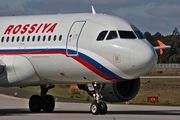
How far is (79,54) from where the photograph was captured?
31.1m

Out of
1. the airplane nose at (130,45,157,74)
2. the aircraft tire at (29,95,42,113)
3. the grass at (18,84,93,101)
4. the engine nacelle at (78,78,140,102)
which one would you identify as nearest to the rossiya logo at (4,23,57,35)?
the engine nacelle at (78,78,140,102)

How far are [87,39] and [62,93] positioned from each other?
27782mm

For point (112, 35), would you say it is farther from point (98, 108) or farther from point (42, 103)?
point (42, 103)

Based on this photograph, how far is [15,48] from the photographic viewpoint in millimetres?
33062

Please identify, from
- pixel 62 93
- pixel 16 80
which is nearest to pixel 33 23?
pixel 16 80

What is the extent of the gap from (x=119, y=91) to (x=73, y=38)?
3654 millimetres

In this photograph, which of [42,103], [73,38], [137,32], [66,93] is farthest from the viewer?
[66,93]

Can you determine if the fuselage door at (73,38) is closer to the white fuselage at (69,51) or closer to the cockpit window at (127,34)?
the white fuselage at (69,51)

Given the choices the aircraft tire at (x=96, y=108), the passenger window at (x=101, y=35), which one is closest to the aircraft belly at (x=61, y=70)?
the aircraft tire at (x=96, y=108)

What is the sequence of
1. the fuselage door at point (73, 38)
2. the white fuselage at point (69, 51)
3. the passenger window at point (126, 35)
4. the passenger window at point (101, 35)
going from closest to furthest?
the white fuselage at point (69, 51) < the passenger window at point (126, 35) < the passenger window at point (101, 35) < the fuselage door at point (73, 38)

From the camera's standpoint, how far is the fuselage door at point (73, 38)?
31.2 meters

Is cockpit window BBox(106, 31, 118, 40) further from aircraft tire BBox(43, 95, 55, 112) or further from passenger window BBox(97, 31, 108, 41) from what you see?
aircraft tire BBox(43, 95, 55, 112)

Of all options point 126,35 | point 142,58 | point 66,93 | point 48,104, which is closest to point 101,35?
point 126,35

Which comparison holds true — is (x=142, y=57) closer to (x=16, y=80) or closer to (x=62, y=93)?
(x=16, y=80)
